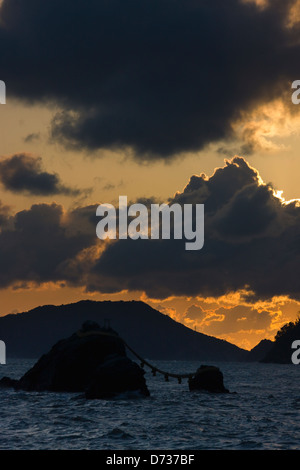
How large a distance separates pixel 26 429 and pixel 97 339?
28.1 meters

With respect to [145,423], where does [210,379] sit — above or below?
above

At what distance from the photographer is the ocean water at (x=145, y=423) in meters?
38.2

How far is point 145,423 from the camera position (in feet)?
154

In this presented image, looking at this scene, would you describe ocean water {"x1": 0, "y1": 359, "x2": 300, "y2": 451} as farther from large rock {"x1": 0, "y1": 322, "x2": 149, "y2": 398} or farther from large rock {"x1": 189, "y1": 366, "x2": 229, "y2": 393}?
large rock {"x1": 189, "y1": 366, "x2": 229, "y2": 393}

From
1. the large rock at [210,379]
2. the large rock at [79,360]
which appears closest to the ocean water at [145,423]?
the large rock at [79,360]

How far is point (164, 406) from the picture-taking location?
60938 mm

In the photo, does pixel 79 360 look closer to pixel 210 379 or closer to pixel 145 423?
pixel 210 379

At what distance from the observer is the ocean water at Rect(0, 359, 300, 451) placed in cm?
3816

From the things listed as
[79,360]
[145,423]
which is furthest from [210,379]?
[145,423]

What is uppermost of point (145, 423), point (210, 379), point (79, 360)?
point (79, 360)

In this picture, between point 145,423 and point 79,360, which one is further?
point 79,360

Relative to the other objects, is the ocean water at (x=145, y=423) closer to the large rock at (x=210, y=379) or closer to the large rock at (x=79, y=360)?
the large rock at (x=79, y=360)
